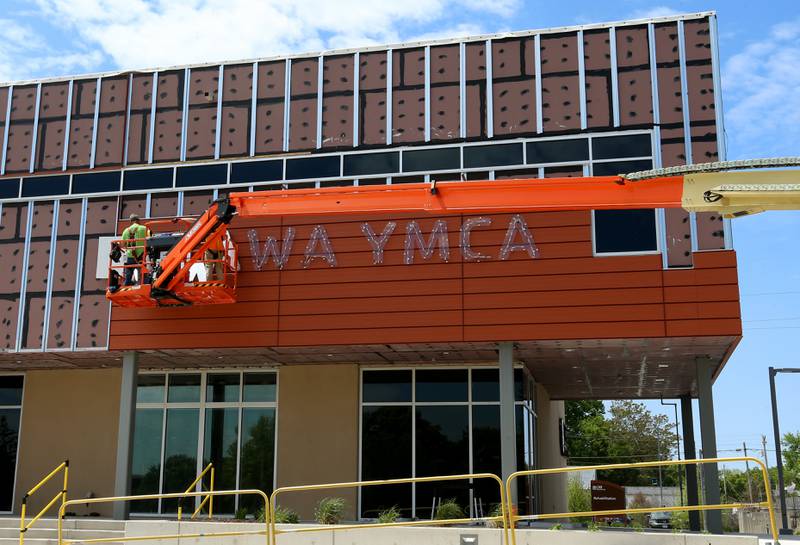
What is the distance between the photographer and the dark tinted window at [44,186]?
72.5 feet

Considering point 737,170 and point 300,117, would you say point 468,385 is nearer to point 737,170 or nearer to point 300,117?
point 300,117

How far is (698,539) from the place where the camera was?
14031 millimetres

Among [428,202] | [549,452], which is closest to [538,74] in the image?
[428,202]

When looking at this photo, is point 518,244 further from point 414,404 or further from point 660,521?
point 660,521

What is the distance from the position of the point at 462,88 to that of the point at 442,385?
24.2 feet

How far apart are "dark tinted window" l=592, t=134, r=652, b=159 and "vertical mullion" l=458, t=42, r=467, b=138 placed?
2.94 m

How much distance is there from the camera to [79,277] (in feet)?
69.9

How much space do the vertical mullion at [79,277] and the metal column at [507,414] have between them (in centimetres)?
1019

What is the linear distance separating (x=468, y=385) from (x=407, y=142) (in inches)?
249

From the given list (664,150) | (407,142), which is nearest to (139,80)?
(407,142)

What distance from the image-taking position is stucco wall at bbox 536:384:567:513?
1066 inches

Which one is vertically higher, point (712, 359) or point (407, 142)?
point (407, 142)

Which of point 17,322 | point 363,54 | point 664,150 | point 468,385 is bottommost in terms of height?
point 468,385

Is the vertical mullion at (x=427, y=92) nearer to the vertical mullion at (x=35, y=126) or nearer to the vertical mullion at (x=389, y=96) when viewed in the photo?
the vertical mullion at (x=389, y=96)
